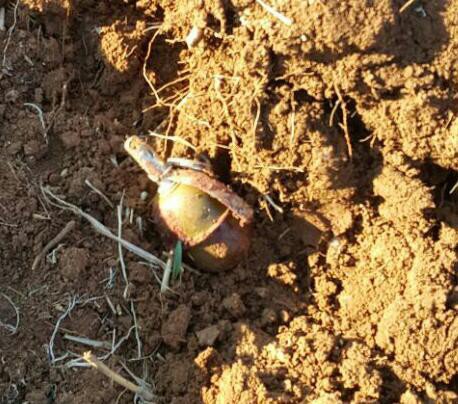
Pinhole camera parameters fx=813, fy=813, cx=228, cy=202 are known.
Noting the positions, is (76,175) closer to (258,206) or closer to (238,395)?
(258,206)

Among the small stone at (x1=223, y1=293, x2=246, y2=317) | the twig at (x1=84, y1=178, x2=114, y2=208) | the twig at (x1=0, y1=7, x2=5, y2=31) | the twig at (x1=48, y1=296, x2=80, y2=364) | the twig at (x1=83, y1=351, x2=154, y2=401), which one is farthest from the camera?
the twig at (x1=0, y1=7, x2=5, y2=31)

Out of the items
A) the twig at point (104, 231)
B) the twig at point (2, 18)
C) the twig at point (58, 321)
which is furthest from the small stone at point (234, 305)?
the twig at point (2, 18)

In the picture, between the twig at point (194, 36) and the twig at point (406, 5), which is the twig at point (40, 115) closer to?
the twig at point (194, 36)

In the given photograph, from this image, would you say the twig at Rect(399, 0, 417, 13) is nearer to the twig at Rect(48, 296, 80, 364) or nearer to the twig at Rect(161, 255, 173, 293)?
the twig at Rect(161, 255, 173, 293)

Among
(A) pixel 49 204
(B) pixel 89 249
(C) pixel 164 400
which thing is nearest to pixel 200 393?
(C) pixel 164 400

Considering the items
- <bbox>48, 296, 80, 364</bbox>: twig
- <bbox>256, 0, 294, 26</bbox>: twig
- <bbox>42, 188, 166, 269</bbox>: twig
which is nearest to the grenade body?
<bbox>42, 188, 166, 269</bbox>: twig

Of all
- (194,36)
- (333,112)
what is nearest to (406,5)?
(333,112)

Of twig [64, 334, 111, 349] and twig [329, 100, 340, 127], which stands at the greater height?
twig [329, 100, 340, 127]

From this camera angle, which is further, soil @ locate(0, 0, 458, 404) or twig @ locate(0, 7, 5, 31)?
twig @ locate(0, 7, 5, 31)
